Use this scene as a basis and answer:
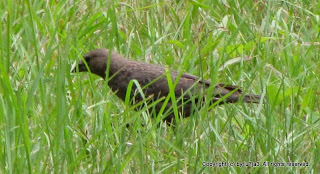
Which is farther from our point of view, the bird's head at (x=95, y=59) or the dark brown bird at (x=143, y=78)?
the bird's head at (x=95, y=59)

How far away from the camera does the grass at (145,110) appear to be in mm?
4105

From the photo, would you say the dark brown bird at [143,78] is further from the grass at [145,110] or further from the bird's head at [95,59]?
the grass at [145,110]

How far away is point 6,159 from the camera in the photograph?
13.5 ft

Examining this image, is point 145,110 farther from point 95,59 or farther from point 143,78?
point 95,59

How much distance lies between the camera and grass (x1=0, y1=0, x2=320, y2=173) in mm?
4105

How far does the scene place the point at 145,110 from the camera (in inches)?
168

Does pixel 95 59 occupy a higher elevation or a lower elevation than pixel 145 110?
lower

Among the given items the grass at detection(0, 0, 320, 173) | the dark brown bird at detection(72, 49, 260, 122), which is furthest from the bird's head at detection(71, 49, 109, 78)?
the grass at detection(0, 0, 320, 173)

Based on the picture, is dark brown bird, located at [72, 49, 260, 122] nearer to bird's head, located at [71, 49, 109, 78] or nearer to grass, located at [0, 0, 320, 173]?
bird's head, located at [71, 49, 109, 78]

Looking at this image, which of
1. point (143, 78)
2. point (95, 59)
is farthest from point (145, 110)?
point (95, 59)

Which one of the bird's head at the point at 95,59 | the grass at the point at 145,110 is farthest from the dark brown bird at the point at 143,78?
the grass at the point at 145,110

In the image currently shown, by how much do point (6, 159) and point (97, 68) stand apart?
8.00ft

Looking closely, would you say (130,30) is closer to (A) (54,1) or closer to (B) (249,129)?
(A) (54,1)

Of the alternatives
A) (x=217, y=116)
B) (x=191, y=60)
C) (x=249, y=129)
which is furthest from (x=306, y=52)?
(x=249, y=129)
